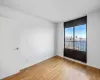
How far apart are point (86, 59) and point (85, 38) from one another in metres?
1.02

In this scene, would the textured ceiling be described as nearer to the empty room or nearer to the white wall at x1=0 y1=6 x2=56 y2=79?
the empty room

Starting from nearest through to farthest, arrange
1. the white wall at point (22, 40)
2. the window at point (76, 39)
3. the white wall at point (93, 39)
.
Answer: the white wall at point (22, 40), the white wall at point (93, 39), the window at point (76, 39)

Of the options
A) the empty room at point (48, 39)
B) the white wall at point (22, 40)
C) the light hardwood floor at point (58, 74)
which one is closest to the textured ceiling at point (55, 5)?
the empty room at point (48, 39)

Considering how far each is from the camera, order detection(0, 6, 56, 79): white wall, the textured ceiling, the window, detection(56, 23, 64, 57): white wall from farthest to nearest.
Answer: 1. detection(56, 23, 64, 57): white wall
2. the window
3. detection(0, 6, 56, 79): white wall
4. the textured ceiling

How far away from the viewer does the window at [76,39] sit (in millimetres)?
3254

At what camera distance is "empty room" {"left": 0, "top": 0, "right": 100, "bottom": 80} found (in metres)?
2.18

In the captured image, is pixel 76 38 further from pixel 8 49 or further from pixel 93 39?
pixel 8 49

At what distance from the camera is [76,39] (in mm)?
3670

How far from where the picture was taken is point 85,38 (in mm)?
3207

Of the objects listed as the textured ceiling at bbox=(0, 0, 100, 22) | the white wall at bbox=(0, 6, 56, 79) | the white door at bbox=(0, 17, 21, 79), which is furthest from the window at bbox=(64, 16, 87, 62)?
the white door at bbox=(0, 17, 21, 79)

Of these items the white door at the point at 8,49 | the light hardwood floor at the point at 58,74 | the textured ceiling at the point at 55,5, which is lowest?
the light hardwood floor at the point at 58,74

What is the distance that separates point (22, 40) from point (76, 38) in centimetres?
284

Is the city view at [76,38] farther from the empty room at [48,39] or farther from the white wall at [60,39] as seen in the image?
Answer: the white wall at [60,39]

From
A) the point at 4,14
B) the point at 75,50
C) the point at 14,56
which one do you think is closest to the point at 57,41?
the point at 75,50
